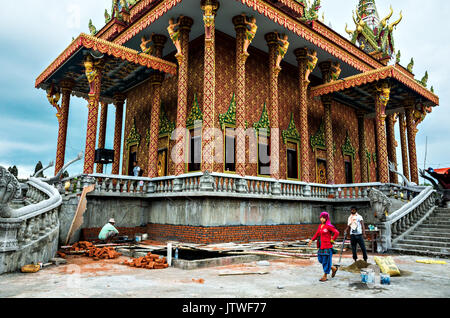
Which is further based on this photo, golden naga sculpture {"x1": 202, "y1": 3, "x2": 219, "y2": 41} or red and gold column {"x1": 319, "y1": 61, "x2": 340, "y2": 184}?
red and gold column {"x1": 319, "y1": 61, "x2": 340, "y2": 184}

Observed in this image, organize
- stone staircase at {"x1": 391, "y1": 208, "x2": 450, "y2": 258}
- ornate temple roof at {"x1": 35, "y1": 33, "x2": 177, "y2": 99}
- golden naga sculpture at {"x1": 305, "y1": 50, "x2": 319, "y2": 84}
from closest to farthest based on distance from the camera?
Answer: 1. stone staircase at {"x1": 391, "y1": 208, "x2": 450, "y2": 258}
2. ornate temple roof at {"x1": 35, "y1": 33, "x2": 177, "y2": 99}
3. golden naga sculpture at {"x1": 305, "y1": 50, "x2": 319, "y2": 84}

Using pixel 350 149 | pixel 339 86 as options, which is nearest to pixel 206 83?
pixel 339 86

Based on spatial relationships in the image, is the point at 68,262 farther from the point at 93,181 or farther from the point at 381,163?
the point at 381,163

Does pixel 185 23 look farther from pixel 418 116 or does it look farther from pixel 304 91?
pixel 418 116

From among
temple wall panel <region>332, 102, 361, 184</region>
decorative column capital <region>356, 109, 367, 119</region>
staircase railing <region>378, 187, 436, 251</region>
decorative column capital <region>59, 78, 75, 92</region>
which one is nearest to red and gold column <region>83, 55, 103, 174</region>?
decorative column capital <region>59, 78, 75, 92</region>

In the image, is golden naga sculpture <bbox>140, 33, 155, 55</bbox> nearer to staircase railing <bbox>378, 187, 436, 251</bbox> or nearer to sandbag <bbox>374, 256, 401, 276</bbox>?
staircase railing <bbox>378, 187, 436, 251</bbox>

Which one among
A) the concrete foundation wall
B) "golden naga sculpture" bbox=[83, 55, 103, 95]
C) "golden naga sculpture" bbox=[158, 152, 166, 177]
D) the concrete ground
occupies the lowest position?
the concrete ground

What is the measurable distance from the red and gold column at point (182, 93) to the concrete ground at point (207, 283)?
613cm

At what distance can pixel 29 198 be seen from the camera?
1257 centimetres

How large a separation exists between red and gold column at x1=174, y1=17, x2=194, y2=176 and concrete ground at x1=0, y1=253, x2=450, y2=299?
6.13 metres

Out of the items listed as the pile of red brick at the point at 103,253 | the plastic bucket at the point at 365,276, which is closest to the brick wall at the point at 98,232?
the pile of red brick at the point at 103,253

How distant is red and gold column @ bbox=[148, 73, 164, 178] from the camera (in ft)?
47.5

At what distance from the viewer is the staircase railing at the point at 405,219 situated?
1128 centimetres
